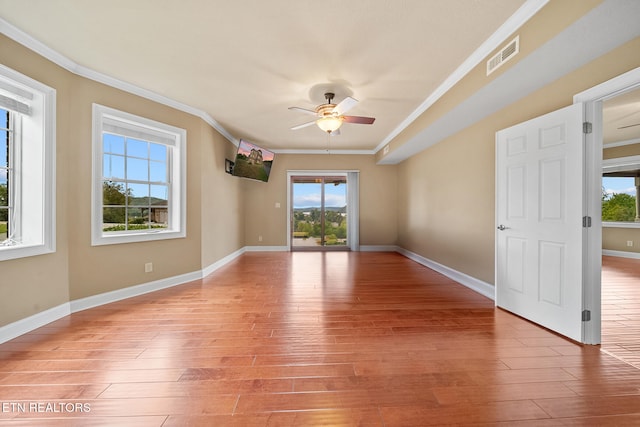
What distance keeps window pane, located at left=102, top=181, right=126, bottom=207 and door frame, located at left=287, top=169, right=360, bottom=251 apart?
397cm

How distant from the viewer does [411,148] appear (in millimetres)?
5266

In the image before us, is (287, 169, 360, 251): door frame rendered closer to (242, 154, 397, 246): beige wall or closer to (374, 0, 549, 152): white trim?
(242, 154, 397, 246): beige wall

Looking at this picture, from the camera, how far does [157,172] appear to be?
3828mm

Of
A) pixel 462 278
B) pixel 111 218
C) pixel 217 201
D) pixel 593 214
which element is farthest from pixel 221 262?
pixel 593 214

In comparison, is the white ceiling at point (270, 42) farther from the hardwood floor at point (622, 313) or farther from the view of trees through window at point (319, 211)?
the view of trees through window at point (319, 211)

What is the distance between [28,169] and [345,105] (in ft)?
10.8

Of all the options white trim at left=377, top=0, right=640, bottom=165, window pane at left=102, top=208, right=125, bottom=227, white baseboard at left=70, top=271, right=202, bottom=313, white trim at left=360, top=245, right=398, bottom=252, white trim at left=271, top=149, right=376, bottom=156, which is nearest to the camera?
white trim at left=377, top=0, right=640, bottom=165

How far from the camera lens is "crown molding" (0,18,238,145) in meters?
2.27

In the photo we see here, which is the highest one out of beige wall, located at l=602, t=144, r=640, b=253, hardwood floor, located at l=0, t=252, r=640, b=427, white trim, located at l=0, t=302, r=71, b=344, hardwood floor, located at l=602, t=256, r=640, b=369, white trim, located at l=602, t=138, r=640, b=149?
white trim, located at l=602, t=138, r=640, b=149

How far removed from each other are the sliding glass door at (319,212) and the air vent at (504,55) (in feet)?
17.6

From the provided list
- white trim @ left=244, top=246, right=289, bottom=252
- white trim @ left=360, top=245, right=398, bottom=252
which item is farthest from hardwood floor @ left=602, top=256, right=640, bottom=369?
white trim @ left=244, top=246, right=289, bottom=252

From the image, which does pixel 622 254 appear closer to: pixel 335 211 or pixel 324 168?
pixel 335 211

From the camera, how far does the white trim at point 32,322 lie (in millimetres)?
2242

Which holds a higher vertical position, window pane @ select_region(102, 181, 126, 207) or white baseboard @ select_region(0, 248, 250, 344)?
window pane @ select_region(102, 181, 126, 207)
